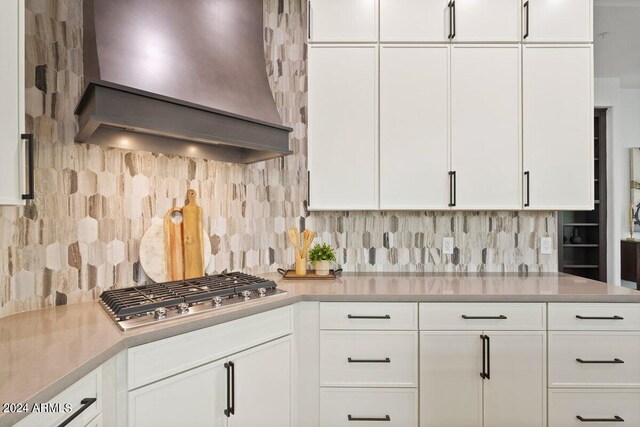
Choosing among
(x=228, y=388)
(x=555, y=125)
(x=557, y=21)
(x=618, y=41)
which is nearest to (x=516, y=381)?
(x=228, y=388)

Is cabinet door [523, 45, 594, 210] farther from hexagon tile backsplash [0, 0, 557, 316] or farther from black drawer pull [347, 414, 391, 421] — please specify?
black drawer pull [347, 414, 391, 421]

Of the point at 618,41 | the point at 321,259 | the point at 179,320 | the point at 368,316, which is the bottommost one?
the point at 368,316

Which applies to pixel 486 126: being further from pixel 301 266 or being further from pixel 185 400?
pixel 185 400

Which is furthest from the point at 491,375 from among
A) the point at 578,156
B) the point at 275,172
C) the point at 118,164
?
the point at 118,164

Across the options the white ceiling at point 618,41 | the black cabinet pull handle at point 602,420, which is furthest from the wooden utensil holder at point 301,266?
the white ceiling at point 618,41

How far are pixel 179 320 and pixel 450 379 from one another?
137 centimetres

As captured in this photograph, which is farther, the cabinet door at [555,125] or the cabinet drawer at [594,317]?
the cabinet door at [555,125]

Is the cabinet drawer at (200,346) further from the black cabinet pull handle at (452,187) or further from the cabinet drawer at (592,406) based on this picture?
the cabinet drawer at (592,406)

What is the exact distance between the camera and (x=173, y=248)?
190 cm

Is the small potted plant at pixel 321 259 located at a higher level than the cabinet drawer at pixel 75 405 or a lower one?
higher

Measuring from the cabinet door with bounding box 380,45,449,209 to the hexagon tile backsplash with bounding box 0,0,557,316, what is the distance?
367mm

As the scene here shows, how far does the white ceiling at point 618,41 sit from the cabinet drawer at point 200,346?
11.5ft

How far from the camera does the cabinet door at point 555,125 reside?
7.32ft

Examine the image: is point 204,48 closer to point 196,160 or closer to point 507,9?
point 196,160
